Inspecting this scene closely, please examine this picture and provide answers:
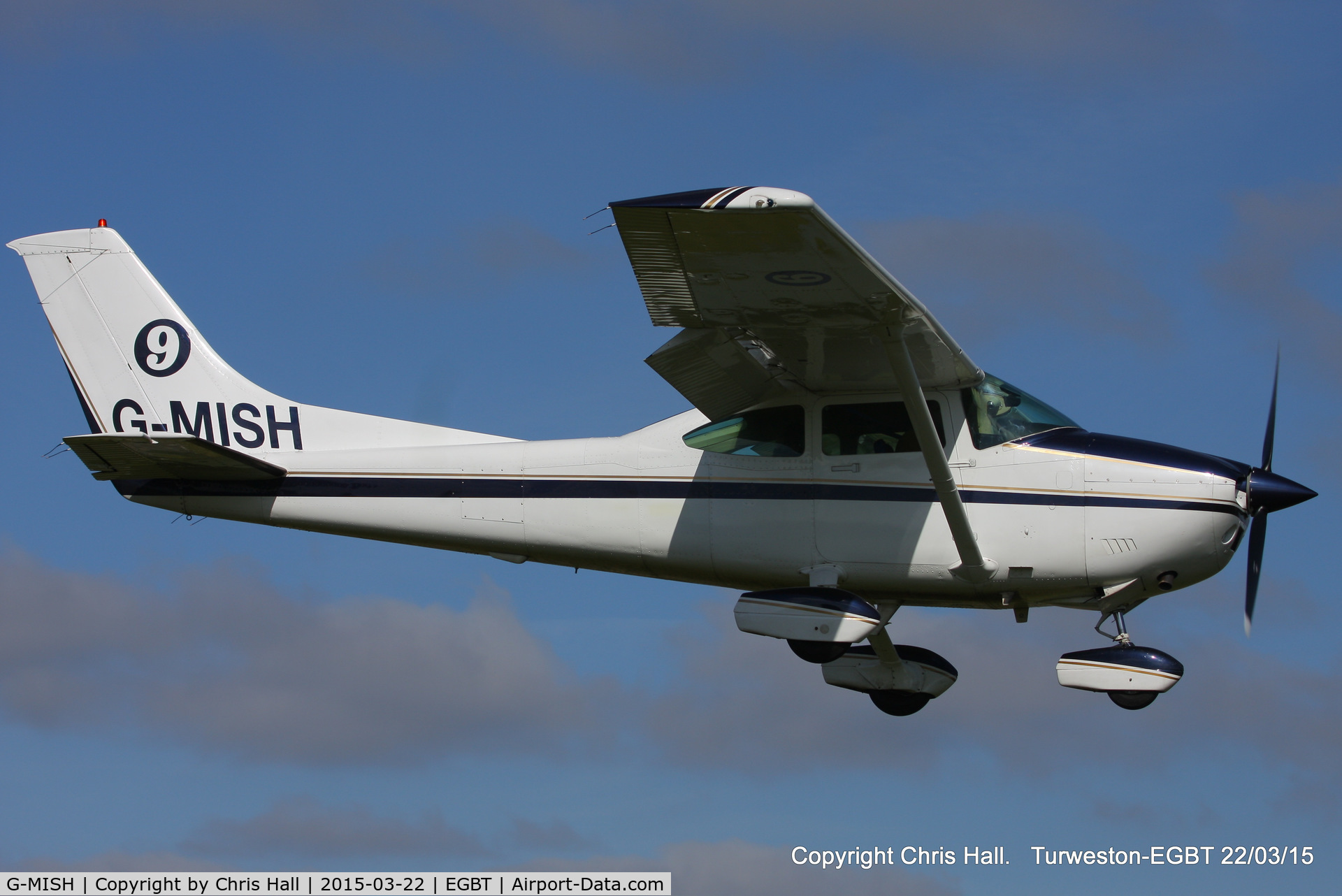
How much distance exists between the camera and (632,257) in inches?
398

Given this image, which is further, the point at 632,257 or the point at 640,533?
the point at 640,533

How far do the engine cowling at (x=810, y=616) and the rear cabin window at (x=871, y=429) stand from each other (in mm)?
1178

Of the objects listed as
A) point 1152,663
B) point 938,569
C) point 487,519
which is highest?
point 487,519

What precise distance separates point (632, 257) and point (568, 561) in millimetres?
3802

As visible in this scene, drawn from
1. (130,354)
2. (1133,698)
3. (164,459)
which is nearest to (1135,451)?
(1133,698)

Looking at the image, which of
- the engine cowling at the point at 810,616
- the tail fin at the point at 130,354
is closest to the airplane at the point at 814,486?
the engine cowling at the point at 810,616

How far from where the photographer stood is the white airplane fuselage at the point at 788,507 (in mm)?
11836

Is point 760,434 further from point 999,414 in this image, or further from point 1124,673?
point 1124,673

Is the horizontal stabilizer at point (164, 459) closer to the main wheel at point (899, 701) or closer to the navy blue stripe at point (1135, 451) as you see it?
the main wheel at point (899, 701)

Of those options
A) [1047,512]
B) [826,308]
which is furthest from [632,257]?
[1047,512]

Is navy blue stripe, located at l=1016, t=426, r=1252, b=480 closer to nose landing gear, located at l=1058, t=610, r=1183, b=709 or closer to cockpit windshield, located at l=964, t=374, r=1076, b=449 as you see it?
cockpit windshield, located at l=964, t=374, r=1076, b=449

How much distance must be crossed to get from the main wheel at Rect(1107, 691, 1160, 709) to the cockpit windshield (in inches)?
84.4

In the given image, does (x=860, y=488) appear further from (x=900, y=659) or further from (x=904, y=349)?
(x=900, y=659)

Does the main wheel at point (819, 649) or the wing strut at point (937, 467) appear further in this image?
the main wheel at point (819, 649)
